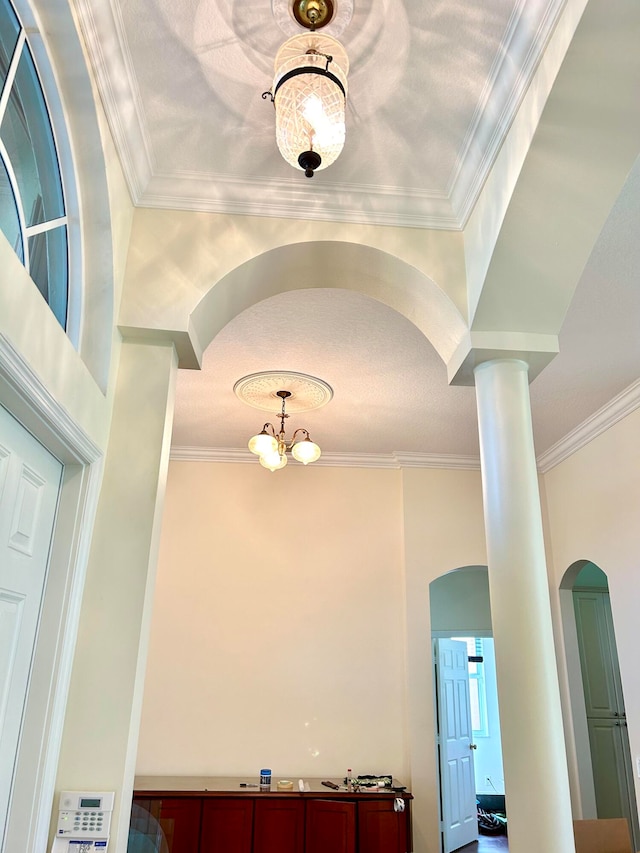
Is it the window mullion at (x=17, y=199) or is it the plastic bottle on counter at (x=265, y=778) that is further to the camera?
the plastic bottle on counter at (x=265, y=778)

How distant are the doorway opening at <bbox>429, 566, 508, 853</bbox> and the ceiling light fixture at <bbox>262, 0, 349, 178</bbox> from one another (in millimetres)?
4391

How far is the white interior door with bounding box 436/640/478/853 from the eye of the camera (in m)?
5.81

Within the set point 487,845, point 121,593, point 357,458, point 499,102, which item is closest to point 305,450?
point 357,458

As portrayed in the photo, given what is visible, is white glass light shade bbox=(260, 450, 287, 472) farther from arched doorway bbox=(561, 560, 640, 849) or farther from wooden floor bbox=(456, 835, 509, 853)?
wooden floor bbox=(456, 835, 509, 853)

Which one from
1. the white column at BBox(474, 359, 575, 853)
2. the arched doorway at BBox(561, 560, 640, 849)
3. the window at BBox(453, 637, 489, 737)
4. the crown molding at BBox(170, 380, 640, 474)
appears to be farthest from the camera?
the window at BBox(453, 637, 489, 737)

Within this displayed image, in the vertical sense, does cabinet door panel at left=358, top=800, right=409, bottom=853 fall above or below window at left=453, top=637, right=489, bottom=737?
below

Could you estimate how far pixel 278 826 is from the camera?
166 inches

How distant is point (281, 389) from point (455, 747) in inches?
169

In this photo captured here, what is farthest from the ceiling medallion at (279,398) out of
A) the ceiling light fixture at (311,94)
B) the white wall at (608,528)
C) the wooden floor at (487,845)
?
the wooden floor at (487,845)

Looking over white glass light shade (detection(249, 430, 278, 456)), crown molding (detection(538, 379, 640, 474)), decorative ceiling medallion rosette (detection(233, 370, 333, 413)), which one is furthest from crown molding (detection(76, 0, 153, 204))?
crown molding (detection(538, 379, 640, 474))

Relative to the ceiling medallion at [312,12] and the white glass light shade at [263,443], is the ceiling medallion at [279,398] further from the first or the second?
the ceiling medallion at [312,12]

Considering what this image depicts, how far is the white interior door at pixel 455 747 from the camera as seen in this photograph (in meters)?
5.81

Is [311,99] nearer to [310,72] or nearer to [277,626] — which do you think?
[310,72]

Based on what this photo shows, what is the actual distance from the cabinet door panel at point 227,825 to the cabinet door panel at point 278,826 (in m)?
0.06
